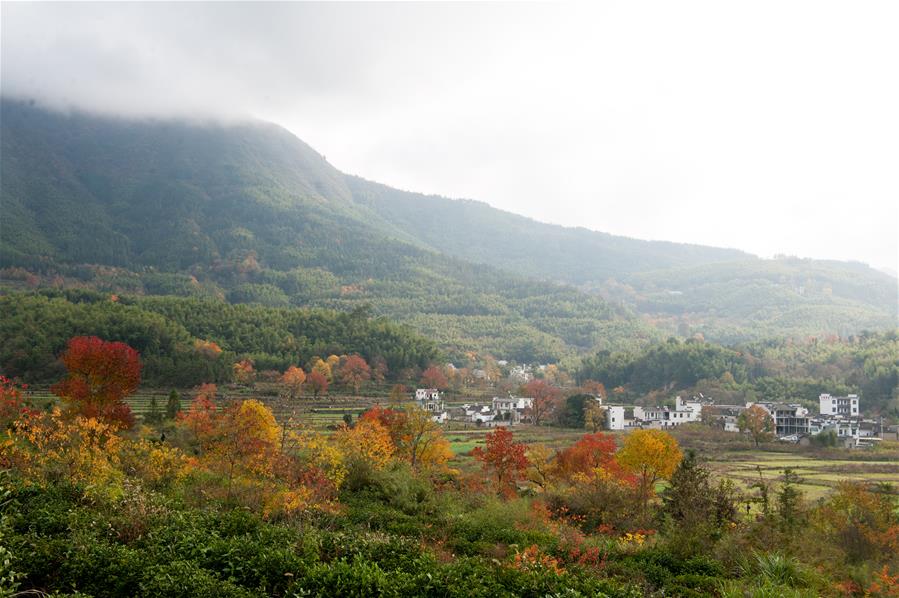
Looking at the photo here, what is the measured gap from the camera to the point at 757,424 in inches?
2020

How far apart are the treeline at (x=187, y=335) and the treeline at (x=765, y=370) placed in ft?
114

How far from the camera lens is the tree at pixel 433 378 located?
6994 cm

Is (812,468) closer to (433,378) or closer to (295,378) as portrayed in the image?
(433,378)

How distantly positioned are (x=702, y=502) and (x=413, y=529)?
30.3ft

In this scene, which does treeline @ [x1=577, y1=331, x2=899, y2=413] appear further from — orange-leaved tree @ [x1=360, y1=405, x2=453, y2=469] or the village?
orange-leaved tree @ [x1=360, y1=405, x2=453, y2=469]

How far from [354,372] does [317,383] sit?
25.6 feet

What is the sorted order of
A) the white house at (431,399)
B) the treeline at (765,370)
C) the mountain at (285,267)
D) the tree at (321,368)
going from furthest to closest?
1. the mountain at (285,267)
2. the treeline at (765,370)
3. the tree at (321,368)
4. the white house at (431,399)

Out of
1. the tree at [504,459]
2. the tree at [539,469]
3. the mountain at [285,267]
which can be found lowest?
the tree at [539,469]

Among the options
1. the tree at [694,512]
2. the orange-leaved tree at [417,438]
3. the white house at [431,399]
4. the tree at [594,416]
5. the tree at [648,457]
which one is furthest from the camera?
the white house at [431,399]

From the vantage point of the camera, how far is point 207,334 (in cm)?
6569

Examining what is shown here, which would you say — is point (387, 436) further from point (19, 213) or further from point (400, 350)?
point (19, 213)

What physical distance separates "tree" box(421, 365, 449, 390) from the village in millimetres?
2001

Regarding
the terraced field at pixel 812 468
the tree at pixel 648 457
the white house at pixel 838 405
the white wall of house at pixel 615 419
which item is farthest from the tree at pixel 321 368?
the white house at pixel 838 405

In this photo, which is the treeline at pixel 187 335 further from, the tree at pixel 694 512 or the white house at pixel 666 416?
the tree at pixel 694 512
